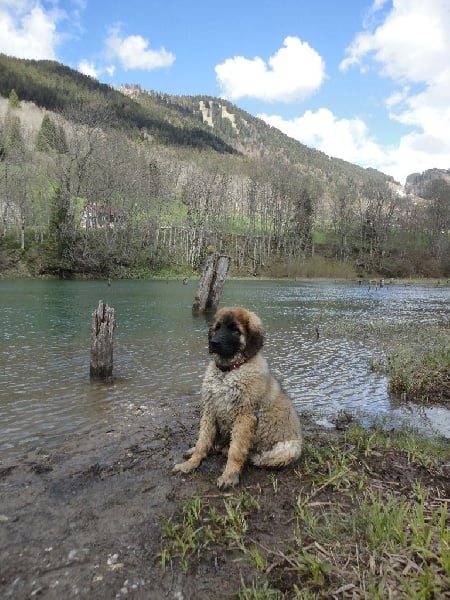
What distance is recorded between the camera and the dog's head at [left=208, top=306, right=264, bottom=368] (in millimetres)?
5469

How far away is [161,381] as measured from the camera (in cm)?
1209

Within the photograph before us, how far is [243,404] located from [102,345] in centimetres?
740

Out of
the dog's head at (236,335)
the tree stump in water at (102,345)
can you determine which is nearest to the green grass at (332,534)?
the dog's head at (236,335)

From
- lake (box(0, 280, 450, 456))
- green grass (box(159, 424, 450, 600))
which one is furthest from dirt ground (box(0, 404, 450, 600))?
lake (box(0, 280, 450, 456))

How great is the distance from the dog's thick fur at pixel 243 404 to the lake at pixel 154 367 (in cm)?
358

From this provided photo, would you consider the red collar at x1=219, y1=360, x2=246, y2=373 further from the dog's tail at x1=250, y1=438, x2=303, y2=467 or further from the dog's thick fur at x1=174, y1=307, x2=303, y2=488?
the dog's tail at x1=250, y1=438, x2=303, y2=467

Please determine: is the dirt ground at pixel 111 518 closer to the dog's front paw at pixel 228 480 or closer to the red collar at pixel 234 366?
the dog's front paw at pixel 228 480

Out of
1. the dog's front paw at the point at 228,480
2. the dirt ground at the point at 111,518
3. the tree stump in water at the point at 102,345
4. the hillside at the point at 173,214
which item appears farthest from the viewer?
the hillside at the point at 173,214

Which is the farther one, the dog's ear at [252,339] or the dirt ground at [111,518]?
the dog's ear at [252,339]

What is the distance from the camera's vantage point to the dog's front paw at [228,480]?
5.04 metres

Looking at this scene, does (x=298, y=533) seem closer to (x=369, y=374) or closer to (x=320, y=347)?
(x=369, y=374)

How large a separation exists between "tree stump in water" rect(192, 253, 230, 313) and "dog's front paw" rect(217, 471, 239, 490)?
2261 centimetres

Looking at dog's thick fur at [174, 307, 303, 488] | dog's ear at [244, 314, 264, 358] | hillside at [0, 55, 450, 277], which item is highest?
hillside at [0, 55, 450, 277]

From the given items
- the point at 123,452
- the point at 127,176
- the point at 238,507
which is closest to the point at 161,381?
the point at 123,452
